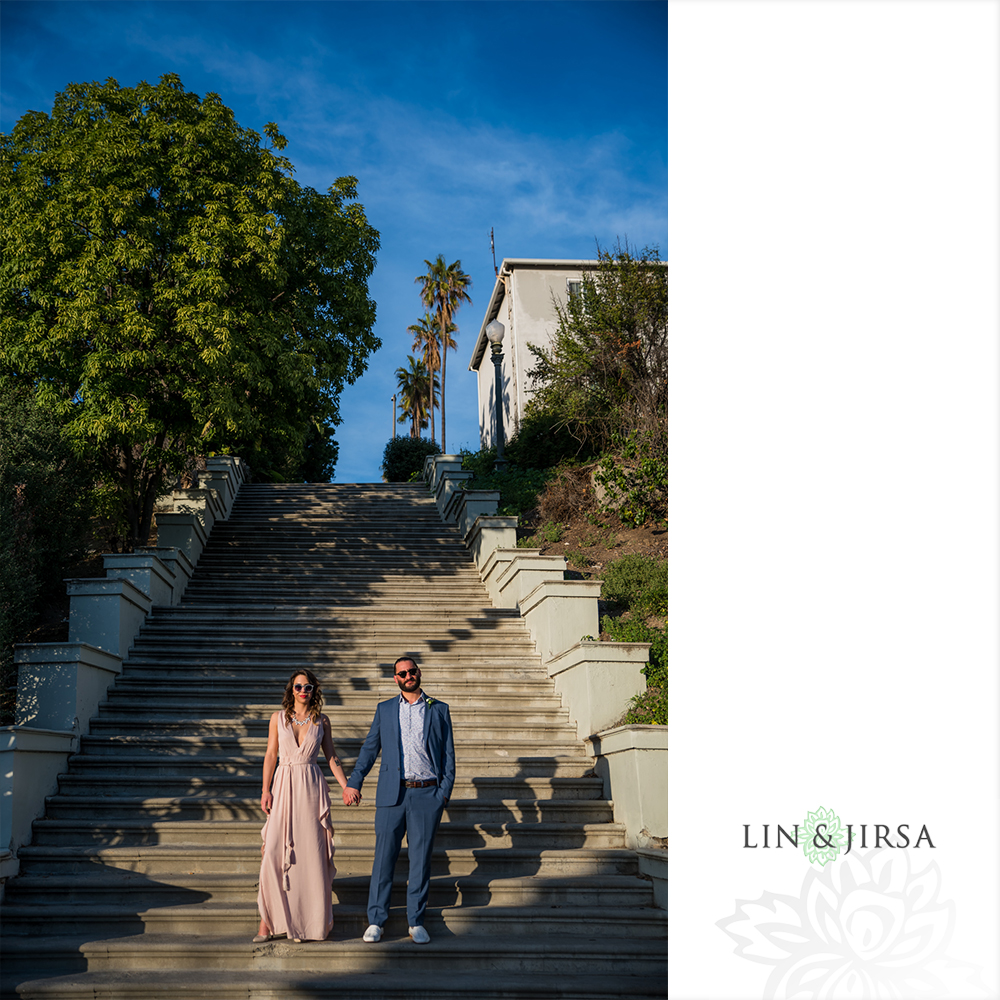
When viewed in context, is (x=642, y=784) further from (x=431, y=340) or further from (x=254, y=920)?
(x=431, y=340)

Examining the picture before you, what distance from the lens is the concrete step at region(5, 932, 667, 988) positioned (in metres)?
5.15

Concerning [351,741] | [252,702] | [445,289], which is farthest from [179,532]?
[445,289]

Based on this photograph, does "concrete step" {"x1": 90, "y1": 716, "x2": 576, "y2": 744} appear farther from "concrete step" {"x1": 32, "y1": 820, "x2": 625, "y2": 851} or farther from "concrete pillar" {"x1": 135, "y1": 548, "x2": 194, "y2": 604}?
"concrete pillar" {"x1": 135, "y1": 548, "x2": 194, "y2": 604}

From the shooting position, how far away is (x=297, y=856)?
571cm

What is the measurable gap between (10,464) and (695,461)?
8.48 m

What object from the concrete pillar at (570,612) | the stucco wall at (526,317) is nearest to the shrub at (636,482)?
the concrete pillar at (570,612)

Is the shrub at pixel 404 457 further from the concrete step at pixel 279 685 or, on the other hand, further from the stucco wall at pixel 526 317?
the concrete step at pixel 279 685

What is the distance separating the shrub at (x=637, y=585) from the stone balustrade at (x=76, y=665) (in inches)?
225

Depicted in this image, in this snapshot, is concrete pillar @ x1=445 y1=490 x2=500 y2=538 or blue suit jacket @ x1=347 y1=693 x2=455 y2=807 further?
concrete pillar @ x1=445 y1=490 x2=500 y2=538

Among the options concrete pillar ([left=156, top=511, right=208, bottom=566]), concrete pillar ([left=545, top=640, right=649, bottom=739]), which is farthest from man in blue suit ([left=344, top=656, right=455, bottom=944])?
concrete pillar ([left=156, top=511, right=208, bottom=566])

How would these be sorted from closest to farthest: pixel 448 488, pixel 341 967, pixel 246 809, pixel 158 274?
pixel 341 967
pixel 246 809
pixel 158 274
pixel 448 488

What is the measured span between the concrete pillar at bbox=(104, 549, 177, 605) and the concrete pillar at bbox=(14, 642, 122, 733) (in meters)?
2.39

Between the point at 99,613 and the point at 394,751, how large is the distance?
522 cm

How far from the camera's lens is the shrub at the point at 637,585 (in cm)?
1055
